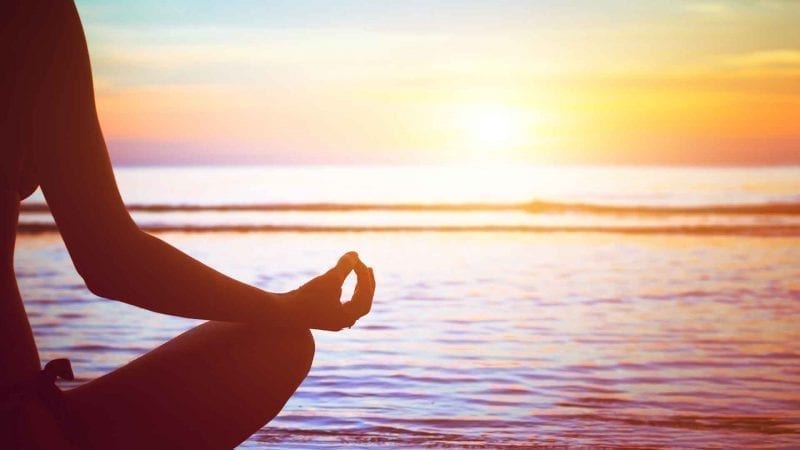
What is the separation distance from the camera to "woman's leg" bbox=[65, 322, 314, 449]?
1.48 metres

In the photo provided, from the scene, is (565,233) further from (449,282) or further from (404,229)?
(449,282)

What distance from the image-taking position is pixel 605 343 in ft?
23.7

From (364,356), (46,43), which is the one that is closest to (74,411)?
(46,43)

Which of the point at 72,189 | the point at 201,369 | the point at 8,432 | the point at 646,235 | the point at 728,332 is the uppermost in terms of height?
the point at 646,235

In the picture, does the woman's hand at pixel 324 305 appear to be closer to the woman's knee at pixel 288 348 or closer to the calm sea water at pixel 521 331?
the woman's knee at pixel 288 348

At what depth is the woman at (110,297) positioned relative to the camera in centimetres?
126

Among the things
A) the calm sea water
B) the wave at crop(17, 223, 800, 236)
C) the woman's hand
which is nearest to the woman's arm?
the woman's hand

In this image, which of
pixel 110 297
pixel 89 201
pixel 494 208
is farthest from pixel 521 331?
pixel 494 208

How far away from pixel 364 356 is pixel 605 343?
192 cm

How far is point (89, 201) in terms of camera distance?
1298mm

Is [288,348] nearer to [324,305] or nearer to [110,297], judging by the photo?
[324,305]

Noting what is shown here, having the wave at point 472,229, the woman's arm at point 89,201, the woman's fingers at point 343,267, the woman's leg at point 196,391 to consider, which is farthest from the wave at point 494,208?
the woman's arm at point 89,201

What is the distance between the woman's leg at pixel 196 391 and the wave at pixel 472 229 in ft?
55.9

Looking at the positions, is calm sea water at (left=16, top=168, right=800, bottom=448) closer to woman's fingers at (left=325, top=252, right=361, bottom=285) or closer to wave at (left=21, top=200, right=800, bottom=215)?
woman's fingers at (left=325, top=252, right=361, bottom=285)
